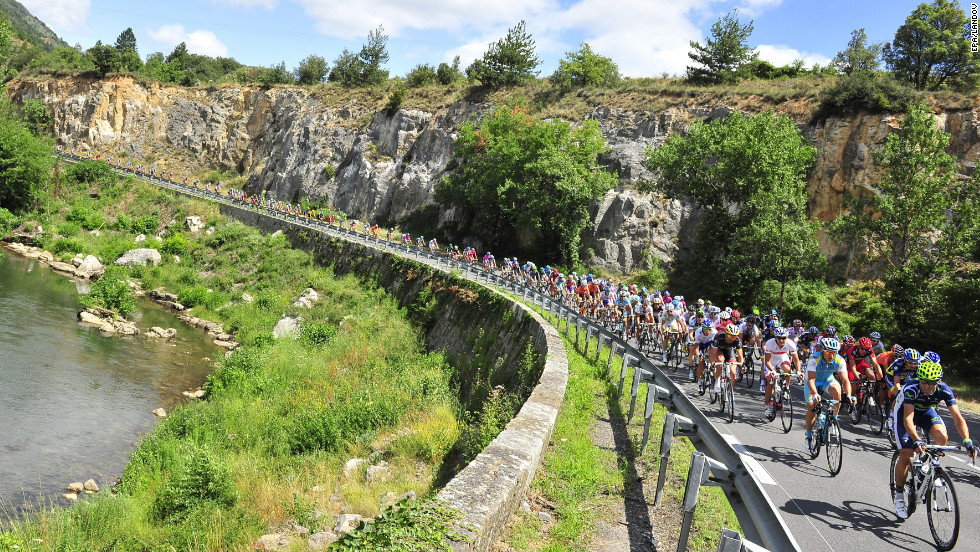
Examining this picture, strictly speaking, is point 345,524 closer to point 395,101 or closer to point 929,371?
point 929,371

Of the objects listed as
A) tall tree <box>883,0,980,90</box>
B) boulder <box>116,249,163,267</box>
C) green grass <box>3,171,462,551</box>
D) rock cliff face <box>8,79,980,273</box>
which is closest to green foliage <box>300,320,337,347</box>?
green grass <box>3,171,462,551</box>

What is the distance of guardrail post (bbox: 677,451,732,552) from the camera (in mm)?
4723

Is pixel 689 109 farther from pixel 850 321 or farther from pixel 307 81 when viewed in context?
pixel 307 81

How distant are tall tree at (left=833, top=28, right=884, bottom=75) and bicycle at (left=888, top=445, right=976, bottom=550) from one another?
5179 centimetres

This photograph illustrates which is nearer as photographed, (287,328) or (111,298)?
(287,328)

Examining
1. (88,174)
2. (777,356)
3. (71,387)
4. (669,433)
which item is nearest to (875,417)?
(777,356)

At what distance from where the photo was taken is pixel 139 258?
40875 mm

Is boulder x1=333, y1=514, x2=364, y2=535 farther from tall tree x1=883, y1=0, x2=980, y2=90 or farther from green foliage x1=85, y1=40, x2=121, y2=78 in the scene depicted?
green foliage x1=85, y1=40, x2=121, y2=78

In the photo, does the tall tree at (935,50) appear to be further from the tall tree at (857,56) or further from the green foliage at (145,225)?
the green foliage at (145,225)

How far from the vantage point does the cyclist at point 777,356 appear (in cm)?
1155

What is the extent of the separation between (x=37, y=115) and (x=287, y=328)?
236 ft

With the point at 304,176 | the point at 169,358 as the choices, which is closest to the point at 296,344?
the point at 169,358

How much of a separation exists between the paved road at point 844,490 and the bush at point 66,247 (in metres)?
45.9

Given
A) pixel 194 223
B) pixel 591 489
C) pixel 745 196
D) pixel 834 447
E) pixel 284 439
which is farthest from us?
pixel 194 223
